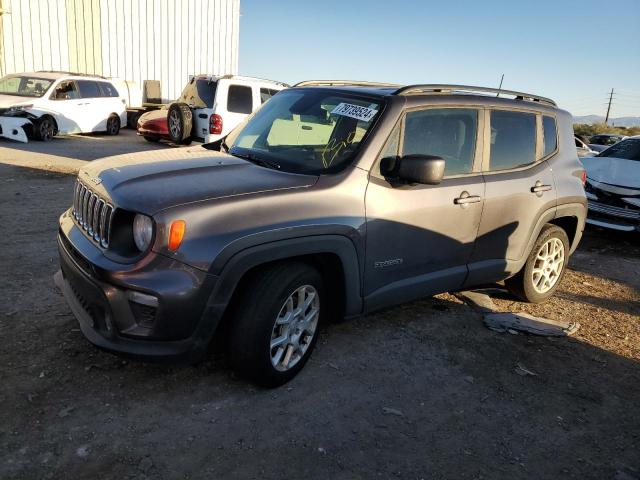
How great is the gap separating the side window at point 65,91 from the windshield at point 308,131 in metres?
11.9

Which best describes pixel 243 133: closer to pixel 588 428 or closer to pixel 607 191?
pixel 588 428

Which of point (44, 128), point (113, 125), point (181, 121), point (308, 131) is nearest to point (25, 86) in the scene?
point (44, 128)

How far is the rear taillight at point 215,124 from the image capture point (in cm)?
1180

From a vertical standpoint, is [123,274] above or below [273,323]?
above

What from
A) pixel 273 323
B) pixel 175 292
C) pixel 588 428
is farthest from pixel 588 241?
pixel 175 292

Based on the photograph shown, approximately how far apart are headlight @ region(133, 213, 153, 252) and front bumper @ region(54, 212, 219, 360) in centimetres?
11

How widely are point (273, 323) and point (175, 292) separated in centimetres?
62

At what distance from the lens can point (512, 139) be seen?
4.42m

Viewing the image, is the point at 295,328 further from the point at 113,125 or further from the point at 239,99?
the point at 113,125

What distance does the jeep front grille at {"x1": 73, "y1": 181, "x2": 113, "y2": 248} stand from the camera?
116 inches

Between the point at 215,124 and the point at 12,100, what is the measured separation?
577 centimetres

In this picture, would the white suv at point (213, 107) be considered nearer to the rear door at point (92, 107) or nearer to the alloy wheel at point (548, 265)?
the rear door at point (92, 107)

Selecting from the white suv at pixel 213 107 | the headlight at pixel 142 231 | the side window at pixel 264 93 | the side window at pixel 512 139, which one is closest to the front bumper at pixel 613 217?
the side window at pixel 512 139

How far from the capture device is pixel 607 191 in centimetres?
782
